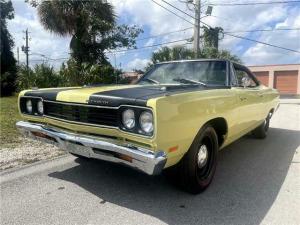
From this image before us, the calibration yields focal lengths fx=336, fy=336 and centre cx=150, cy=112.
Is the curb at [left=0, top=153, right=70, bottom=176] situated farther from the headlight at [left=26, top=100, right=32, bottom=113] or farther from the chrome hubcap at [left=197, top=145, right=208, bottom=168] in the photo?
the chrome hubcap at [left=197, top=145, right=208, bottom=168]

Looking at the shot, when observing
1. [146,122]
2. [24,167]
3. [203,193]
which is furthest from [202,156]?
[24,167]

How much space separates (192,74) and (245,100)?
0.85 meters

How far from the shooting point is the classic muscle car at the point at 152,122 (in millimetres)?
3010

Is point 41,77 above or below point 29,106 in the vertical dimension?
above

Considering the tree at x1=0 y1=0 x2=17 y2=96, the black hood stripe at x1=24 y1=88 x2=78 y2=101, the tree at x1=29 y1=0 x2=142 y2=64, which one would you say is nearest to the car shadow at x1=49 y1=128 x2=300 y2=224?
the black hood stripe at x1=24 y1=88 x2=78 y2=101

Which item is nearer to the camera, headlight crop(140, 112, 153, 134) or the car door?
headlight crop(140, 112, 153, 134)

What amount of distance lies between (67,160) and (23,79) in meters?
9.54

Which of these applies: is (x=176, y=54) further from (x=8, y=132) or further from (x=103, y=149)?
(x=103, y=149)

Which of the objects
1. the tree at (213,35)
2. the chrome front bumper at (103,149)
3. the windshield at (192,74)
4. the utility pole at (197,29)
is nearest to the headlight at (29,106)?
the chrome front bumper at (103,149)

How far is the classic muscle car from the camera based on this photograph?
118 inches

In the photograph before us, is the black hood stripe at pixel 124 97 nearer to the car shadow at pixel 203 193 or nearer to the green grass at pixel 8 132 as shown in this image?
the car shadow at pixel 203 193

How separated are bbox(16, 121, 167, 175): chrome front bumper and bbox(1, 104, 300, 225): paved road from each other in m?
0.55

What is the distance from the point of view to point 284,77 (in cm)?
3581

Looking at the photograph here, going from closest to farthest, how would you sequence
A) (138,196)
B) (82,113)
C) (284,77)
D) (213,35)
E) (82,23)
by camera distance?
(82,113)
(138,196)
(82,23)
(213,35)
(284,77)
